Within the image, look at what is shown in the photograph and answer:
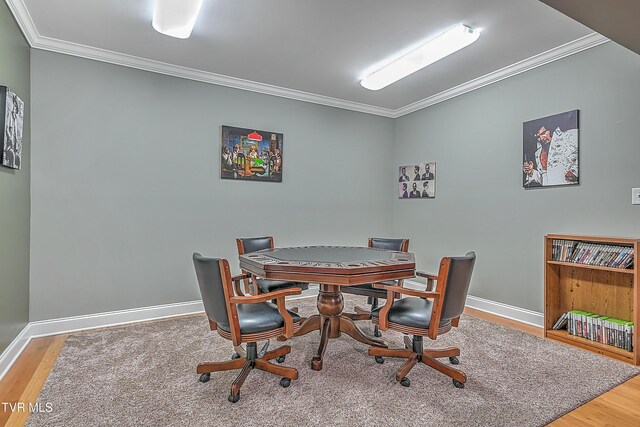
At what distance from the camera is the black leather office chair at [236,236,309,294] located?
2959 mm

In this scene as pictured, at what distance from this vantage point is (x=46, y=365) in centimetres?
252

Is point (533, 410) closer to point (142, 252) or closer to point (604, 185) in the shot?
point (604, 185)

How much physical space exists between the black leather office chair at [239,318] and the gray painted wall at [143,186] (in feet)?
5.83

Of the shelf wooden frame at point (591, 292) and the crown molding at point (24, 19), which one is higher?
the crown molding at point (24, 19)

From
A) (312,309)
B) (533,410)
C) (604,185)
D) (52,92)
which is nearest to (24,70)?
(52,92)

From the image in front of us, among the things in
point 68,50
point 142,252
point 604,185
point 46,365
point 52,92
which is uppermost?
point 68,50

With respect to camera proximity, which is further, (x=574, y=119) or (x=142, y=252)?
(x=142, y=252)

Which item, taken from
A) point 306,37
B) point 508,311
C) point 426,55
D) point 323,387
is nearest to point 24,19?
point 306,37

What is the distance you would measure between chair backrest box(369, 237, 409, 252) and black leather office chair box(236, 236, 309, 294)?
2.84 feet

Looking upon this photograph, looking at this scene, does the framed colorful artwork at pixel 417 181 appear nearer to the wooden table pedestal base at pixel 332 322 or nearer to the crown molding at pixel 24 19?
the wooden table pedestal base at pixel 332 322

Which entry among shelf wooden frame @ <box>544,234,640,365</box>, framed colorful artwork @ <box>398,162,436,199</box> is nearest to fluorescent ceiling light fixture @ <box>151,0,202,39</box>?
framed colorful artwork @ <box>398,162,436,199</box>

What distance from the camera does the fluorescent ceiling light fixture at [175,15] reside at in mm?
2377

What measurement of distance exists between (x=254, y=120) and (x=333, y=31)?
5.35 feet

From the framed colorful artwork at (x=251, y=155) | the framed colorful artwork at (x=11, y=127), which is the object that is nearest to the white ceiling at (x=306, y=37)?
the framed colorful artwork at (x=251, y=155)
